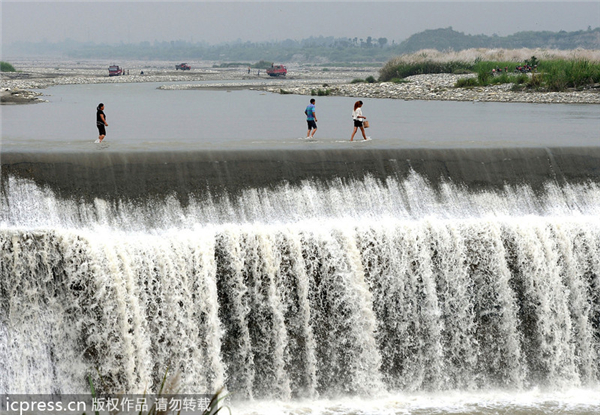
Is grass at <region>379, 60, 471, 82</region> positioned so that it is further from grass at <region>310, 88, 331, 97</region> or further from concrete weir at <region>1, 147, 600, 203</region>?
concrete weir at <region>1, 147, 600, 203</region>

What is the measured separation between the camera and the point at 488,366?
511 inches

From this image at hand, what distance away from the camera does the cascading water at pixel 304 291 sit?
447 inches

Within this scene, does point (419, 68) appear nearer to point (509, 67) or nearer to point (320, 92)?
point (509, 67)

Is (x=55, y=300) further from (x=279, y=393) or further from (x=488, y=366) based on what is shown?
(x=488, y=366)

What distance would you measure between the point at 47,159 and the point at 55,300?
279 centimetres

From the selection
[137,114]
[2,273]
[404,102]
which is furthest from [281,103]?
[2,273]

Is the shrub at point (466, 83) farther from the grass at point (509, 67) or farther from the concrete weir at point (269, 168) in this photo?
the concrete weir at point (269, 168)

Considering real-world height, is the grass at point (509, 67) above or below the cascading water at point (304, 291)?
above

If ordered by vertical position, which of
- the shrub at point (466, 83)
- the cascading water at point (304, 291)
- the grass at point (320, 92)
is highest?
the shrub at point (466, 83)

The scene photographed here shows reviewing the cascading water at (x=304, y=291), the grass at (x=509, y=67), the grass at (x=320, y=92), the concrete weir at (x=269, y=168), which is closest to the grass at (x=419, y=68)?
the grass at (x=509, y=67)

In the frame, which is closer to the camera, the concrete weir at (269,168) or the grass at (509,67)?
the concrete weir at (269,168)

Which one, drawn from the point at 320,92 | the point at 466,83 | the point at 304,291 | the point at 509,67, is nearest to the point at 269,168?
the point at 304,291

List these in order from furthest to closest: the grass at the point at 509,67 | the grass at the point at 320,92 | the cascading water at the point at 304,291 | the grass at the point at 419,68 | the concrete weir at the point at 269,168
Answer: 1. the grass at the point at 419,68
2. the grass at the point at 320,92
3. the grass at the point at 509,67
4. the concrete weir at the point at 269,168
5. the cascading water at the point at 304,291

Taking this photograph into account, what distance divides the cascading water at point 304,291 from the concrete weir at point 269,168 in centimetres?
24
